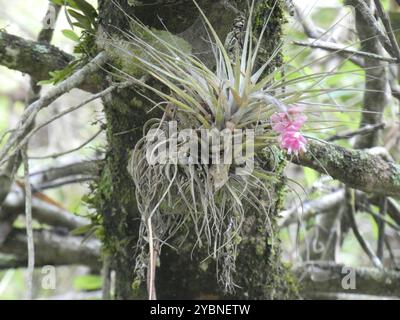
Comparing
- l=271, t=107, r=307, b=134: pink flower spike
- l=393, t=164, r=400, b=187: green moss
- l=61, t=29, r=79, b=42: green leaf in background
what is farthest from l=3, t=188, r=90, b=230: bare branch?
l=271, t=107, r=307, b=134: pink flower spike

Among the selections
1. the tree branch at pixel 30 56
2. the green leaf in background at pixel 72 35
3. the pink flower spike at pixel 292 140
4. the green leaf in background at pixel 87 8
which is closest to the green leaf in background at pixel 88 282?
the tree branch at pixel 30 56

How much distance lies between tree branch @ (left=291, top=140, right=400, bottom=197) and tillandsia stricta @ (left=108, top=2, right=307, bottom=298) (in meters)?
0.25

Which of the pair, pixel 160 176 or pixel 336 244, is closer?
pixel 160 176

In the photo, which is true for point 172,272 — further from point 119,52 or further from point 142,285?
point 119,52

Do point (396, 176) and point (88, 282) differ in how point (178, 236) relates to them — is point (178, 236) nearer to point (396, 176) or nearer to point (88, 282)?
point (396, 176)

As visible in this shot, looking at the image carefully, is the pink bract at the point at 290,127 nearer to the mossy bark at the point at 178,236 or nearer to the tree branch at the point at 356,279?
the mossy bark at the point at 178,236

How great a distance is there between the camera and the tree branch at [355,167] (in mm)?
1583

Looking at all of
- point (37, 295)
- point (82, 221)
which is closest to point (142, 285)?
point (82, 221)

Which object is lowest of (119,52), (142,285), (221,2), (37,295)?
(37,295)

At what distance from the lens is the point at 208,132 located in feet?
3.94

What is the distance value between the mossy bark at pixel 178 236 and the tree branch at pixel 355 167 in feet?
0.41

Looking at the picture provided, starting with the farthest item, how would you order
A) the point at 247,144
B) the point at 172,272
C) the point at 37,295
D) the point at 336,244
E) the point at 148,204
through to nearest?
the point at 37,295, the point at 336,244, the point at 172,272, the point at 148,204, the point at 247,144

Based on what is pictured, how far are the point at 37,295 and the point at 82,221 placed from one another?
23.5 inches

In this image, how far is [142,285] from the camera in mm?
1771
